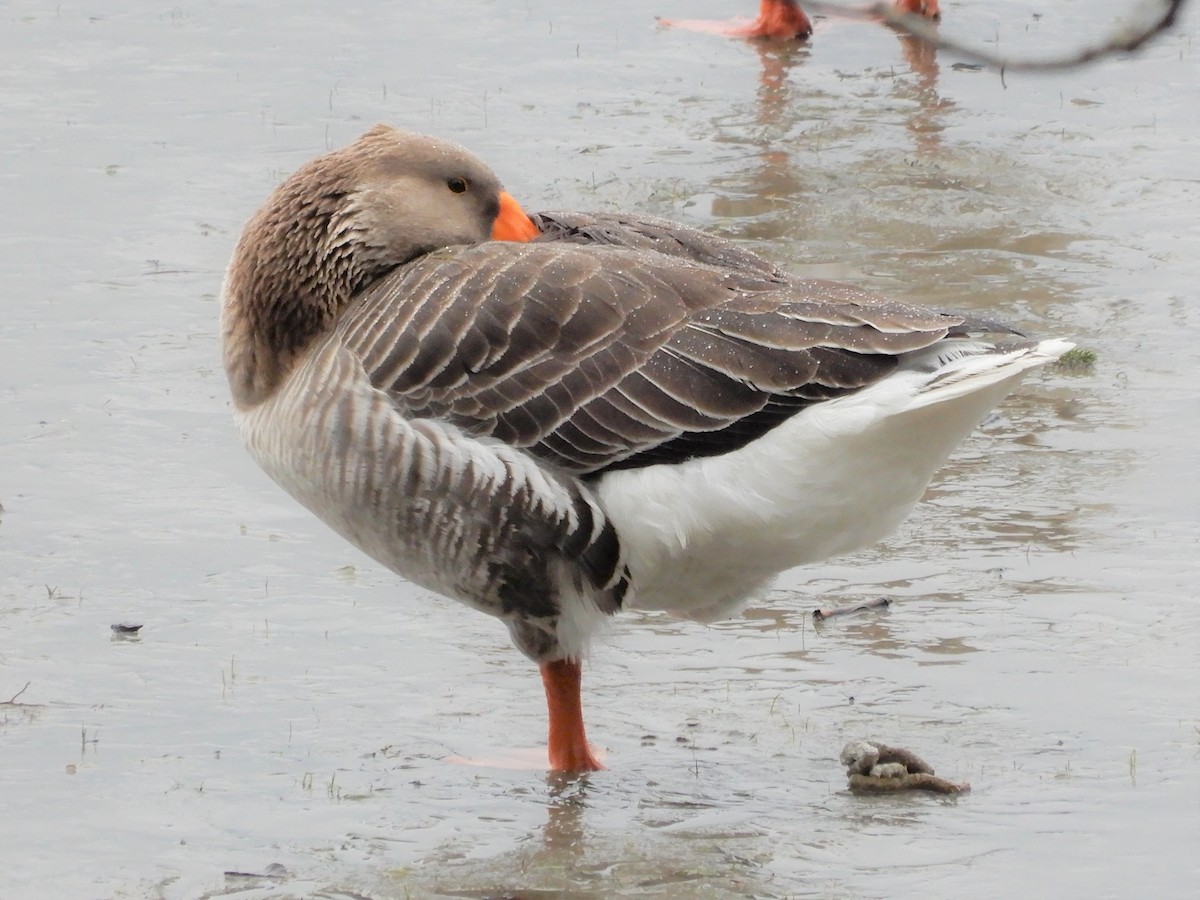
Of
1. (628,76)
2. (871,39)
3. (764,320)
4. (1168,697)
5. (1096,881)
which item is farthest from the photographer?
(871,39)

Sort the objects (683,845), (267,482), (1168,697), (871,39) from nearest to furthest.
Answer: (683,845), (1168,697), (267,482), (871,39)

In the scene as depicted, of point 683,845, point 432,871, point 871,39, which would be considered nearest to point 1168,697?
point 683,845

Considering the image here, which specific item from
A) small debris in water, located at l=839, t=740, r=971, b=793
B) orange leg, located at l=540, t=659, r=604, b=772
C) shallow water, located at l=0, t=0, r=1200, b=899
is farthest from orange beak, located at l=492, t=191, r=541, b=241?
small debris in water, located at l=839, t=740, r=971, b=793

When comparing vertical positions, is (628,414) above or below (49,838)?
above

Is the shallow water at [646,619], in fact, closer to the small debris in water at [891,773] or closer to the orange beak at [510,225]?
the small debris in water at [891,773]

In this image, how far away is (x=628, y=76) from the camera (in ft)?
42.2

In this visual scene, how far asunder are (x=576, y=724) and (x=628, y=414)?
2.98ft

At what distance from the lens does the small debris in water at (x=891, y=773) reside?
4539 mm

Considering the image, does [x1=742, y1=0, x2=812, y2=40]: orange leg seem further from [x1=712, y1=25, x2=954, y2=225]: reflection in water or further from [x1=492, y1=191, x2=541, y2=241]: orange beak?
[x1=492, y1=191, x2=541, y2=241]: orange beak

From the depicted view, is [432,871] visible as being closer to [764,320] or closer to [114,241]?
[764,320]

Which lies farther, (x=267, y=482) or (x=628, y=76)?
(x=628, y=76)

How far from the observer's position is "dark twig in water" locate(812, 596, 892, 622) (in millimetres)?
5668

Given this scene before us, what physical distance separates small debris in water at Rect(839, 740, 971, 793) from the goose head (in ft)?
5.93

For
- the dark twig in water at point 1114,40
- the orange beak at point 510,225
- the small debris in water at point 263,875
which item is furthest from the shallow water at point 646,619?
the dark twig in water at point 1114,40
